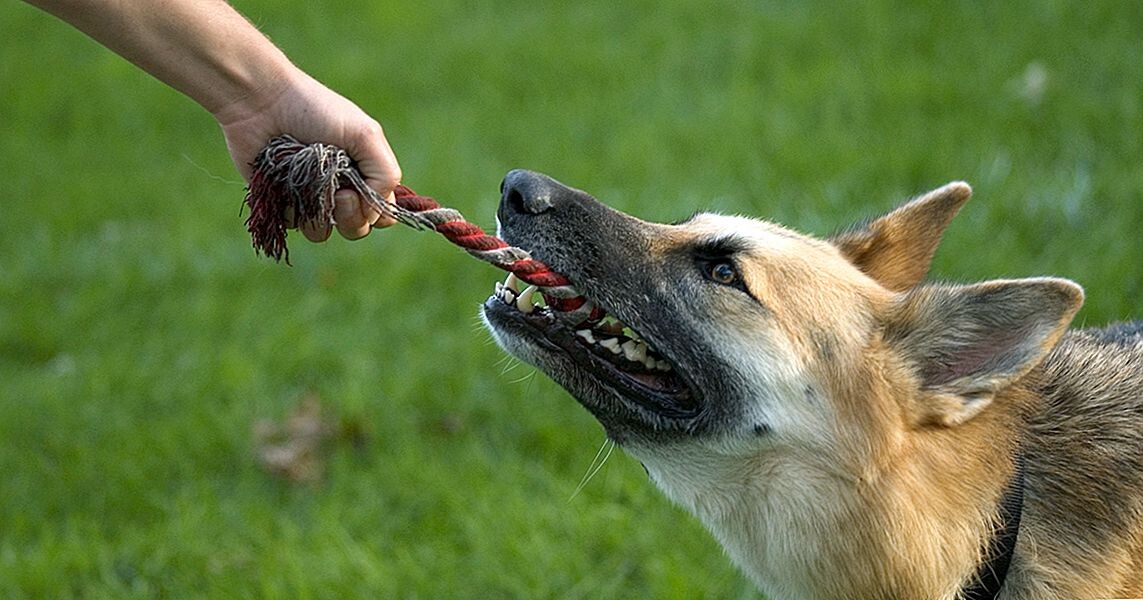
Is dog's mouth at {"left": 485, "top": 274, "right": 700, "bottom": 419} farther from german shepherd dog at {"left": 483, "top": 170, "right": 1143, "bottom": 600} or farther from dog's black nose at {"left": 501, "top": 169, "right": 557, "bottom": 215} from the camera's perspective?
dog's black nose at {"left": 501, "top": 169, "right": 557, "bottom": 215}

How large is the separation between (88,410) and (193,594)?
1668 mm

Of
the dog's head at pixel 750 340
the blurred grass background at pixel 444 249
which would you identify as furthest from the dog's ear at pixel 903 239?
the blurred grass background at pixel 444 249

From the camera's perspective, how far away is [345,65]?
9.40 meters

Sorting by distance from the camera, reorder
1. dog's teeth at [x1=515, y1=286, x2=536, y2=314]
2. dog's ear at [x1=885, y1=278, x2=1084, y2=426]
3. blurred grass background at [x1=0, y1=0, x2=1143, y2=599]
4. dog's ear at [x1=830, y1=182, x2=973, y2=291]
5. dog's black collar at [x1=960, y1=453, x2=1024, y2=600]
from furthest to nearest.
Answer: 1. blurred grass background at [x1=0, y1=0, x2=1143, y2=599]
2. dog's ear at [x1=830, y1=182, x2=973, y2=291]
3. dog's teeth at [x1=515, y1=286, x2=536, y2=314]
4. dog's black collar at [x1=960, y1=453, x2=1024, y2=600]
5. dog's ear at [x1=885, y1=278, x2=1084, y2=426]

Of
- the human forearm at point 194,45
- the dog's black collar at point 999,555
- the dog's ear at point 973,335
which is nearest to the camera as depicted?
the dog's ear at point 973,335

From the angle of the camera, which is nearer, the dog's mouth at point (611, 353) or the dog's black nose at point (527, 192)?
the dog's mouth at point (611, 353)

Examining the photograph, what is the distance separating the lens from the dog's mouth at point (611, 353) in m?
3.30

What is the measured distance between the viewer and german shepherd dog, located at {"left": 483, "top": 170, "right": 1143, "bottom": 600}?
315 cm

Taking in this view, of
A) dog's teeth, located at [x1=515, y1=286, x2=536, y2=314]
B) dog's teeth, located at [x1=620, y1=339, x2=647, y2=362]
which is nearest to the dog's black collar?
dog's teeth, located at [x1=620, y1=339, x2=647, y2=362]

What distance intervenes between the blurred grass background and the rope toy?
135 cm

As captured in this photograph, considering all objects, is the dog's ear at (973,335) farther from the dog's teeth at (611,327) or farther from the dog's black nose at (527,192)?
the dog's black nose at (527,192)

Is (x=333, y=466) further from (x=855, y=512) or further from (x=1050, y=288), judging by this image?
(x=1050, y=288)

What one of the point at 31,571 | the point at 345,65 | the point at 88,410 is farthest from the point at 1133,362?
the point at 345,65

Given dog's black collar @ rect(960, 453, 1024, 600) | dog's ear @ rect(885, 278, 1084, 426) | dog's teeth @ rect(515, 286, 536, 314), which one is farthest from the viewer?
dog's teeth @ rect(515, 286, 536, 314)
